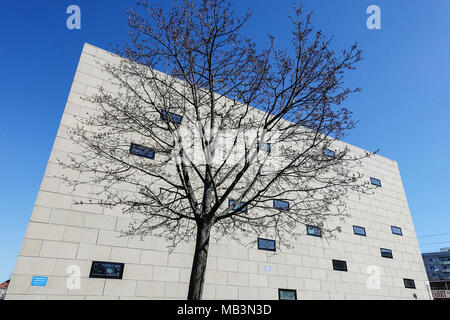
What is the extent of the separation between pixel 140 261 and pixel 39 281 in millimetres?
2846

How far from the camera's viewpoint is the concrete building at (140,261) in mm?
7582

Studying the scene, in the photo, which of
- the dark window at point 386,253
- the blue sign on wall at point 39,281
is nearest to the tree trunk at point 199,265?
the blue sign on wall at point 39,281

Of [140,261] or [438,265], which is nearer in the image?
[140,261]

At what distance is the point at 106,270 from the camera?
8.12m

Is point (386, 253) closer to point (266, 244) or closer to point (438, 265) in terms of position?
point (266, 244)

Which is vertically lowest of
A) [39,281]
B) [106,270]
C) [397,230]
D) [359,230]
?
[39,281]

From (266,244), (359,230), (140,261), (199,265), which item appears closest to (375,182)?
(359,230)

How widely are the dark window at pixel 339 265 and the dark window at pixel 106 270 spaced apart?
35.1 feet

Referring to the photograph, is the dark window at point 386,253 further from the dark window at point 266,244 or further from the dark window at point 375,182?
the dark window at point 266,244

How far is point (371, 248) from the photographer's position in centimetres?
1528

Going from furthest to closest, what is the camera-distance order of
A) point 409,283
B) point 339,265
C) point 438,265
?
point 438,265
point 409,283
point 339,265
